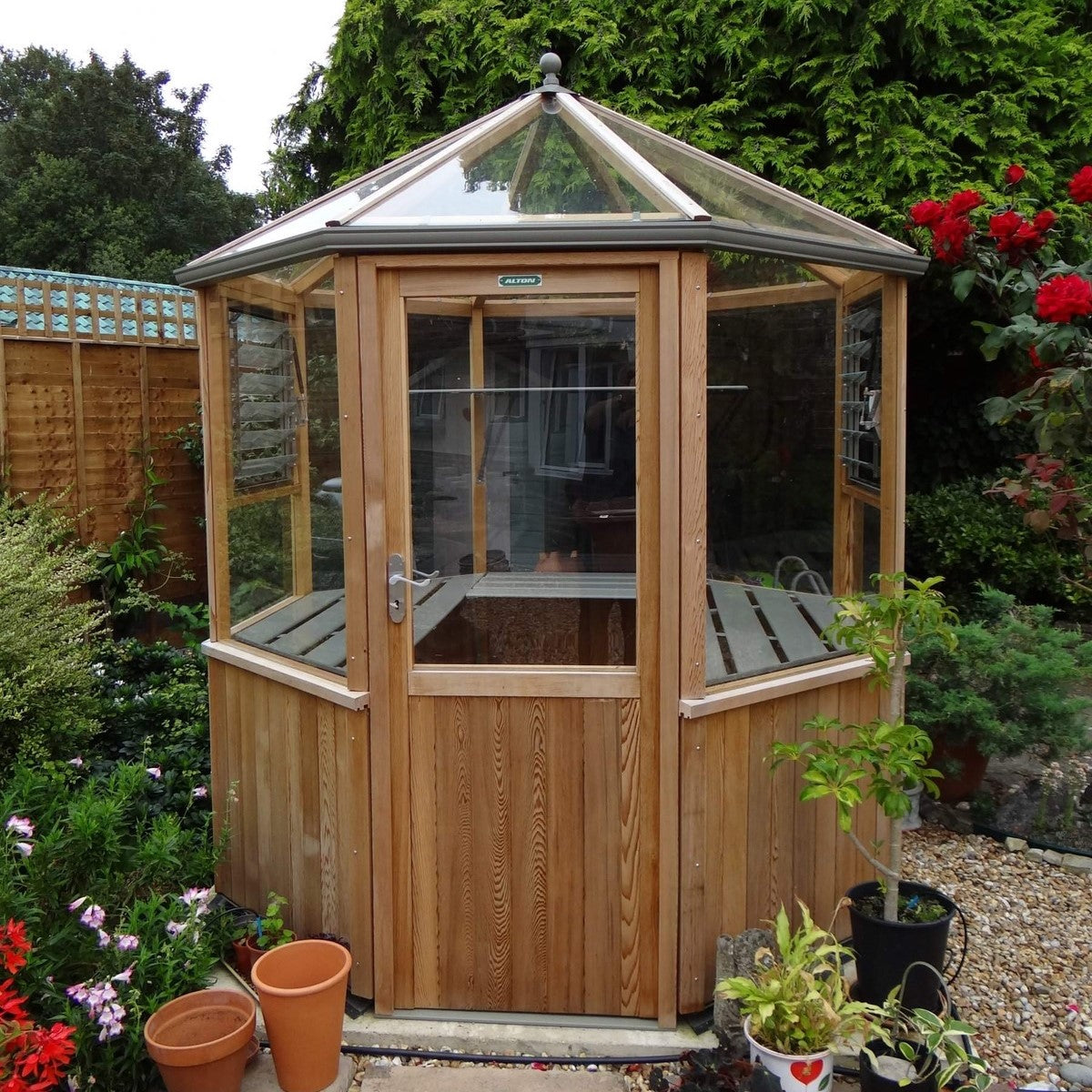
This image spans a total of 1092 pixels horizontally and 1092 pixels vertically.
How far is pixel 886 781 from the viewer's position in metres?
2.81

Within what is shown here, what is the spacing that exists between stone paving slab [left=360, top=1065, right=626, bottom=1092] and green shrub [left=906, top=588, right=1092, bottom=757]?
221 cm

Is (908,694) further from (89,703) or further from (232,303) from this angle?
(89,703)

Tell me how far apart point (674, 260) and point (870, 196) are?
4483mm

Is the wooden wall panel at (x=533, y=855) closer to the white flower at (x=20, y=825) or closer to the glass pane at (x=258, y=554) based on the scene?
the glass pane at (x=258, y=554)

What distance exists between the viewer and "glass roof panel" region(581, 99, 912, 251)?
2.94m

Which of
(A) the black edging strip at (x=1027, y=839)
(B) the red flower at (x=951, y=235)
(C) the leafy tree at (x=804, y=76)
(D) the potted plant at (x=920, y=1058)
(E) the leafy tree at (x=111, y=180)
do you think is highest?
(E) the leafy tree at (x=111, y=180)

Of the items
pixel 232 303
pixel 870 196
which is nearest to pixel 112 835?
pixel 232 303

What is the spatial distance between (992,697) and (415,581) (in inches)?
110

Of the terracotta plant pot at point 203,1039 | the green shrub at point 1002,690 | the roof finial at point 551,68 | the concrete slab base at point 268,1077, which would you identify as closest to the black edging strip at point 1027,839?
the green shrub at point 1002,690

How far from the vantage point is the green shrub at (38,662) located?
13.2 feet

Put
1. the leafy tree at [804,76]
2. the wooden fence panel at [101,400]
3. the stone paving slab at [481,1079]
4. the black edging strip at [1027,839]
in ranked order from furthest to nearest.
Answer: the leafy tree at [804,76] → the wooden fence panel at [101,400] → the black edging strip at [1027,839] → the stone paving slab at [481,1079]

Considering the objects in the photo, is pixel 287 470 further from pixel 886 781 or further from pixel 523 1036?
pixel 886 781

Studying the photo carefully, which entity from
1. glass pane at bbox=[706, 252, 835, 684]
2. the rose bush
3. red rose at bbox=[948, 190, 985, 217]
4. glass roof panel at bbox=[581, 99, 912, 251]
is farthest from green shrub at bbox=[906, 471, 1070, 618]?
glass roof panel at bbox=[581, 99, 912, 251]

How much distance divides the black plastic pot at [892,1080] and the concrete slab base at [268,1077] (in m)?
1.31
